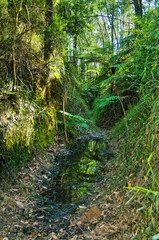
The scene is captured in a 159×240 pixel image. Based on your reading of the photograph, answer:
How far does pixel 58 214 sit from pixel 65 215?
4.5 inches

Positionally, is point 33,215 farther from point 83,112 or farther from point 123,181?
point 83,112

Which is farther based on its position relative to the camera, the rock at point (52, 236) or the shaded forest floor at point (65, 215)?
the rock at point (52, 236)

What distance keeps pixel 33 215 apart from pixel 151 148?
1.91 metres

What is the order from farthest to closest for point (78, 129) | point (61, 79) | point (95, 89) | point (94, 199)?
point (95, 89), point (78, 129), point (61, 79), point (94, 199)

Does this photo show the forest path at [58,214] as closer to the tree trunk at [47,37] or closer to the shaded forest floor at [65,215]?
the shaded forest floor at [65,215]

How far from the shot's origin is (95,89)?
41.4 ft

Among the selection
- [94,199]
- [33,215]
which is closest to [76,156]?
[94,199]

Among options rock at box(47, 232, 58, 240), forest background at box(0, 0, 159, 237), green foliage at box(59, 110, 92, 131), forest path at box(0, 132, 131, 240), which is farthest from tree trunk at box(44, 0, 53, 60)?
rock at box(47, 232, 58, 240)

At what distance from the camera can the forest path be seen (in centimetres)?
195

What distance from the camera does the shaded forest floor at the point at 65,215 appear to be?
1.88m

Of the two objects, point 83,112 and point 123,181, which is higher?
point 83,112

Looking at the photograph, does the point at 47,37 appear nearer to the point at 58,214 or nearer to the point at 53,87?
the point at 53,87

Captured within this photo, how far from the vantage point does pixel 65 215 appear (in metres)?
2.40

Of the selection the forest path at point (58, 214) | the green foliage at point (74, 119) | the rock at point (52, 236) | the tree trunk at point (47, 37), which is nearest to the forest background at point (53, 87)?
the tree trunk at point (47, 37)
